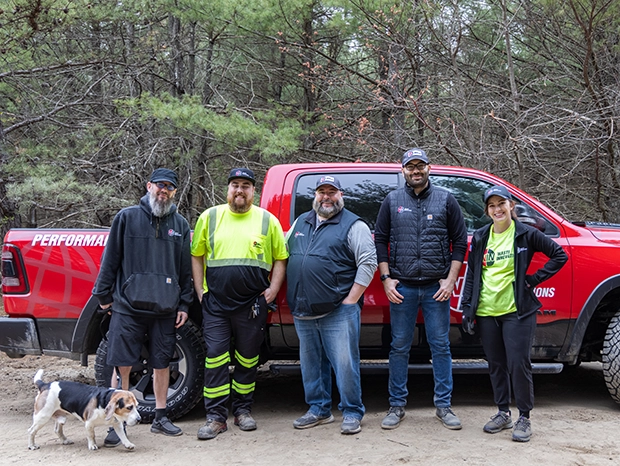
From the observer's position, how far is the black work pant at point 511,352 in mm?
4004

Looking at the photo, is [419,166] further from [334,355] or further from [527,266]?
[334,355]

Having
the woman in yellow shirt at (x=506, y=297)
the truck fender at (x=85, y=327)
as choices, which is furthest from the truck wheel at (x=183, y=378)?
the woman in yellow shirt at (x=506, y=297)

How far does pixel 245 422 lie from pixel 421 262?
169 centimetres

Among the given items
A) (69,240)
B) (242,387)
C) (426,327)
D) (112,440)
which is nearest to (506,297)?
(426,327)

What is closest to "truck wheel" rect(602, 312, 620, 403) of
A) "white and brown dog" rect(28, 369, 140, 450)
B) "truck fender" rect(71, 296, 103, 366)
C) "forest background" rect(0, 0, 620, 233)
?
"forest background" rect(0, 0, 620, 233)

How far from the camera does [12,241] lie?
4492 millimetres

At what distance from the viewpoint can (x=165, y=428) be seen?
13.8ft

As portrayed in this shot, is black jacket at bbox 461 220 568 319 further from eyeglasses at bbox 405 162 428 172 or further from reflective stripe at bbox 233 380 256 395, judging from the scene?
reflective stripe at bbox 233 380 256 395

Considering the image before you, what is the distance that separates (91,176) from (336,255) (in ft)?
26.5

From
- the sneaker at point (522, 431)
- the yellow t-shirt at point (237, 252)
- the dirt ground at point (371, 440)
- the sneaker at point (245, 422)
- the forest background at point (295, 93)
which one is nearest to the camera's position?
the dirt ground at point (371, 440)

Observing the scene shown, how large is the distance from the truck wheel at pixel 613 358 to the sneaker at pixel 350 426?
1.92 meters

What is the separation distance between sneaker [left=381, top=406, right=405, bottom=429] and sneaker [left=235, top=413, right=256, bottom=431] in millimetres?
925

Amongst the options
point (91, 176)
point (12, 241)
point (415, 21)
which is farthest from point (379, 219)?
point (91, 176)

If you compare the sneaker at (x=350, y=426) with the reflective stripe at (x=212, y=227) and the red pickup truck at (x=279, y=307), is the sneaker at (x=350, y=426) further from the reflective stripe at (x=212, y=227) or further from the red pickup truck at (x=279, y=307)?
the reflective stripe at (x=212, y=227)
